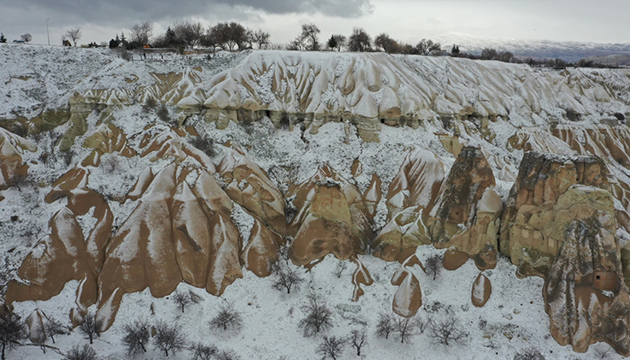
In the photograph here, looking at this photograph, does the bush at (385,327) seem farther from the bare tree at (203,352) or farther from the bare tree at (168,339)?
the bare tree at (168,339)

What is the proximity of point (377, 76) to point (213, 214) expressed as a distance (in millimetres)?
26099

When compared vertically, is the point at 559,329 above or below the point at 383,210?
below

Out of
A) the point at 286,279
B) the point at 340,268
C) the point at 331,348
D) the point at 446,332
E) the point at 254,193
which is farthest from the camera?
the point at 254,193

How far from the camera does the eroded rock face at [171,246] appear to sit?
22703 millimetres

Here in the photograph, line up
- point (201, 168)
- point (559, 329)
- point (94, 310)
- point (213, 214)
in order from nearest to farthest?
point (559, 329) → point (94, 310) → point (213, 214) → point (201, 168)

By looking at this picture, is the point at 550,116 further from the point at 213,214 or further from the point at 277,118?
the point at 213,214

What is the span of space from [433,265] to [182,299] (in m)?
16.9

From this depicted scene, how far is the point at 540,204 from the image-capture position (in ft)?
70.1

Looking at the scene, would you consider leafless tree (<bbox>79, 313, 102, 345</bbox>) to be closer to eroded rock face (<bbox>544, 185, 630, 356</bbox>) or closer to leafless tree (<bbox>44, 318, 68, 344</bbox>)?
leafless tree (<bbox>44, 318, 68, 344</bbox>)

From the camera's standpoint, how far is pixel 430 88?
4234 cm

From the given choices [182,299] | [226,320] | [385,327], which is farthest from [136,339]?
[385,327]

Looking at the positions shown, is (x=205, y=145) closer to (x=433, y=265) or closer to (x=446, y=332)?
Result: (x=433, y=265)

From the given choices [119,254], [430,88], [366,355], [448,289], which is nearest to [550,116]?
[430,88]

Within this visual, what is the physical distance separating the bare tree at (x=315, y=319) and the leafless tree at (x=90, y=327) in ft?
40.1
